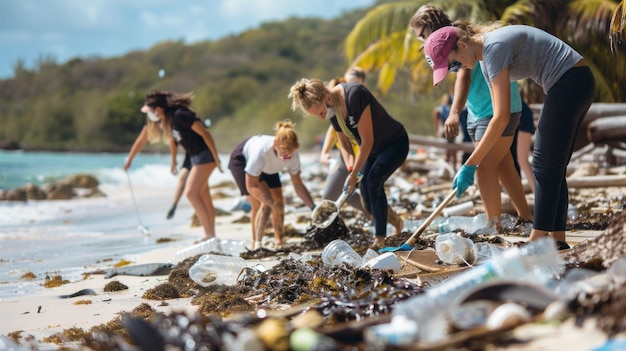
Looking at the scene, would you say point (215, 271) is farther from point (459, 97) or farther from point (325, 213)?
point (459, 97)

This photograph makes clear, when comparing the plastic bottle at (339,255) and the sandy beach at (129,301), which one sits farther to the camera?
the plastic bottle at (339,255)

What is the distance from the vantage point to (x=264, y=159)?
26.5 ft

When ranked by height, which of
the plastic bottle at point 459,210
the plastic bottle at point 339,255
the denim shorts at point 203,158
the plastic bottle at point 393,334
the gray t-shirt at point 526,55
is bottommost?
the plastic bottle at point 459,210

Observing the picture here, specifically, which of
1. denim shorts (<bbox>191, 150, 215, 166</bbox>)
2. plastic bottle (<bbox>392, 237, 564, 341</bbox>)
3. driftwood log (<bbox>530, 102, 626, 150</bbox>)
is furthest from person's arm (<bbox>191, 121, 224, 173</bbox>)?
plastic bottle (<bbox>392, 237, 564, 341</bbox>)

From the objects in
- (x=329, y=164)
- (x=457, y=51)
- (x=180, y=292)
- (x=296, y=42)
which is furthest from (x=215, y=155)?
(x=296, y=42)

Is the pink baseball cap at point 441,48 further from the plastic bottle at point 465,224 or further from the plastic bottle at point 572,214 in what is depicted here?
the plastic bottle at point 572,214

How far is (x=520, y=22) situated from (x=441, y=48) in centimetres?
1345

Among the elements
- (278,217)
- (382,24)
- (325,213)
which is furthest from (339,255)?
(382,24)

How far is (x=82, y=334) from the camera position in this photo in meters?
4.30

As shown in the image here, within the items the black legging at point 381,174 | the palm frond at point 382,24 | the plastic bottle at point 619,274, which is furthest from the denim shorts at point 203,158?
the palm frond at point 382,24

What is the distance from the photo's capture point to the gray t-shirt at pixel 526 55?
15.6 feet

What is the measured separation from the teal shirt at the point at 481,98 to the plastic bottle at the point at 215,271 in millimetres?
2318

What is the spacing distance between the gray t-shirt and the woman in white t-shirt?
123 inches

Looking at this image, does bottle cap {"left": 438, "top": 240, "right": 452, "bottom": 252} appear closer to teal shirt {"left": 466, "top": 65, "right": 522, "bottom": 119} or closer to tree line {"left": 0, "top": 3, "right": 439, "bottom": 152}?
teal shirt {"left": 466, "top": 65, "right": 522, "bottom": 119}
